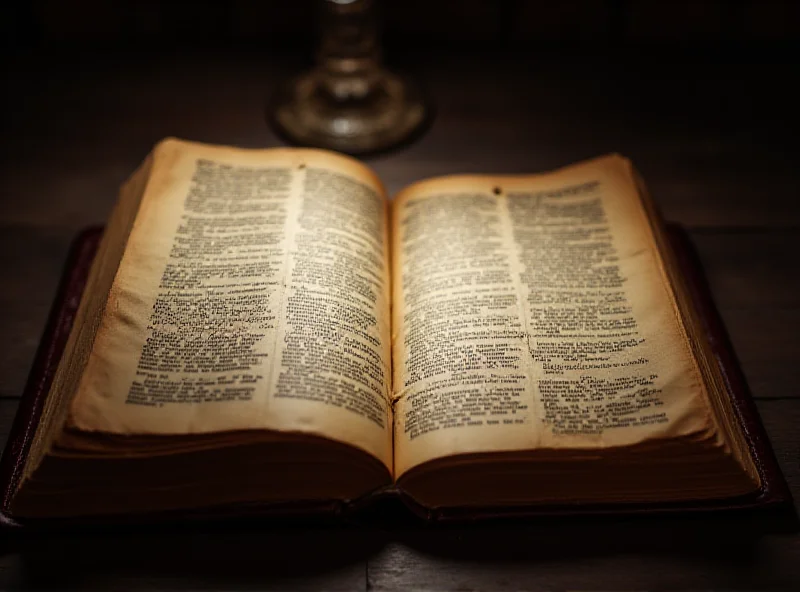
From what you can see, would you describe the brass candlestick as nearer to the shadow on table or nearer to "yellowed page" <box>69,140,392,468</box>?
"yellowed page" <box>69,140,392,468</box>

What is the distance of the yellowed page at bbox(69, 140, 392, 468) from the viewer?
661 millimetres

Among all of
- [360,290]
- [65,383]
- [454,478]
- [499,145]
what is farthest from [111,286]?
[499,145]

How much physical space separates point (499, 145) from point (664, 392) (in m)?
0.57

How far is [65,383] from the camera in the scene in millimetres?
730

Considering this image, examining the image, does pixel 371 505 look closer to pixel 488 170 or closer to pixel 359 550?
pixel 359 550

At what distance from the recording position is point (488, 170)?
112cm

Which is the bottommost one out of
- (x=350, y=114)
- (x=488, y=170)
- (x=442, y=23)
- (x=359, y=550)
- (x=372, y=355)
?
(x=359, y=550)

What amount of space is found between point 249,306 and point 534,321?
272mm

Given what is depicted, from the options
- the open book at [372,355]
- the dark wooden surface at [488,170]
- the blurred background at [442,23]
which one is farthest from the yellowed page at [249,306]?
the blurred background at [442,23]

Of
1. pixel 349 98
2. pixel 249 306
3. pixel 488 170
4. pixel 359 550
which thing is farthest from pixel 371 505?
pixel 349 98

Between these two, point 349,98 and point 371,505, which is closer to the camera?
point 371,505

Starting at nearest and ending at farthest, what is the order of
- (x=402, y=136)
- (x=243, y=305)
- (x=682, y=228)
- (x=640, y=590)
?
1. (x=640, y=590)
2. (x=243, y=305)
3. (x=682, y=228)
4. (x=402, y=136)

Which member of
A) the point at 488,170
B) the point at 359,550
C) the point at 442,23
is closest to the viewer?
the point at 359,550

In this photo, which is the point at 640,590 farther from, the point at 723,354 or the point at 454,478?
the point at 723,354
